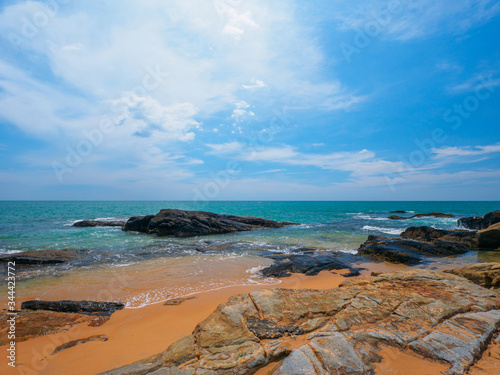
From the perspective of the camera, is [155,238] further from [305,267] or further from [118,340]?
[118,340]

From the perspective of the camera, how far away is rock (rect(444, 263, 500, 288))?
6951 millimetres

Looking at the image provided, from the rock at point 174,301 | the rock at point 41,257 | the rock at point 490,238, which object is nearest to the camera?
the rock at point 174,301

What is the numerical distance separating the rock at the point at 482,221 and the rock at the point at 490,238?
1108cm

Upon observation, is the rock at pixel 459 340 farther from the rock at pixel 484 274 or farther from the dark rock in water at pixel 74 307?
the dark rock in water at pixel 74 307

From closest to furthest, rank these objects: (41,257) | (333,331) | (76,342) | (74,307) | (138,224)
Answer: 1. (333,331)
2. (76,342)
3. (74,307)
4. (41,257)
5. (138,224)

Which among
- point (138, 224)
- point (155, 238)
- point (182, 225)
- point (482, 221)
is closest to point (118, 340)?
point (155, 238)

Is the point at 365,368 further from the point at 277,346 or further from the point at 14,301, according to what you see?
the point at 14,301

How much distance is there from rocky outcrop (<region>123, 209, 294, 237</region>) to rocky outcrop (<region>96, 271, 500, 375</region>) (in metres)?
22.4

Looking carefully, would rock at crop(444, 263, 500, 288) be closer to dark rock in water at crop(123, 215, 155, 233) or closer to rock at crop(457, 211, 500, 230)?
rock at crop(457, 211, 500, 230)

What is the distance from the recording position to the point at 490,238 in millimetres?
15609

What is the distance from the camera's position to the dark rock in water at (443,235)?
A: 16.8 metres

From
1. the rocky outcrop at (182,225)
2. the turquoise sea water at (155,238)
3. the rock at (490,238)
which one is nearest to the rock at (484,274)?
the turquoise sea water at (155,238)

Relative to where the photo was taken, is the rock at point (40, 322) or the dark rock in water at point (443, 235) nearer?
the rock at point (40, 322)

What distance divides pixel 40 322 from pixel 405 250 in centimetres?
1678
